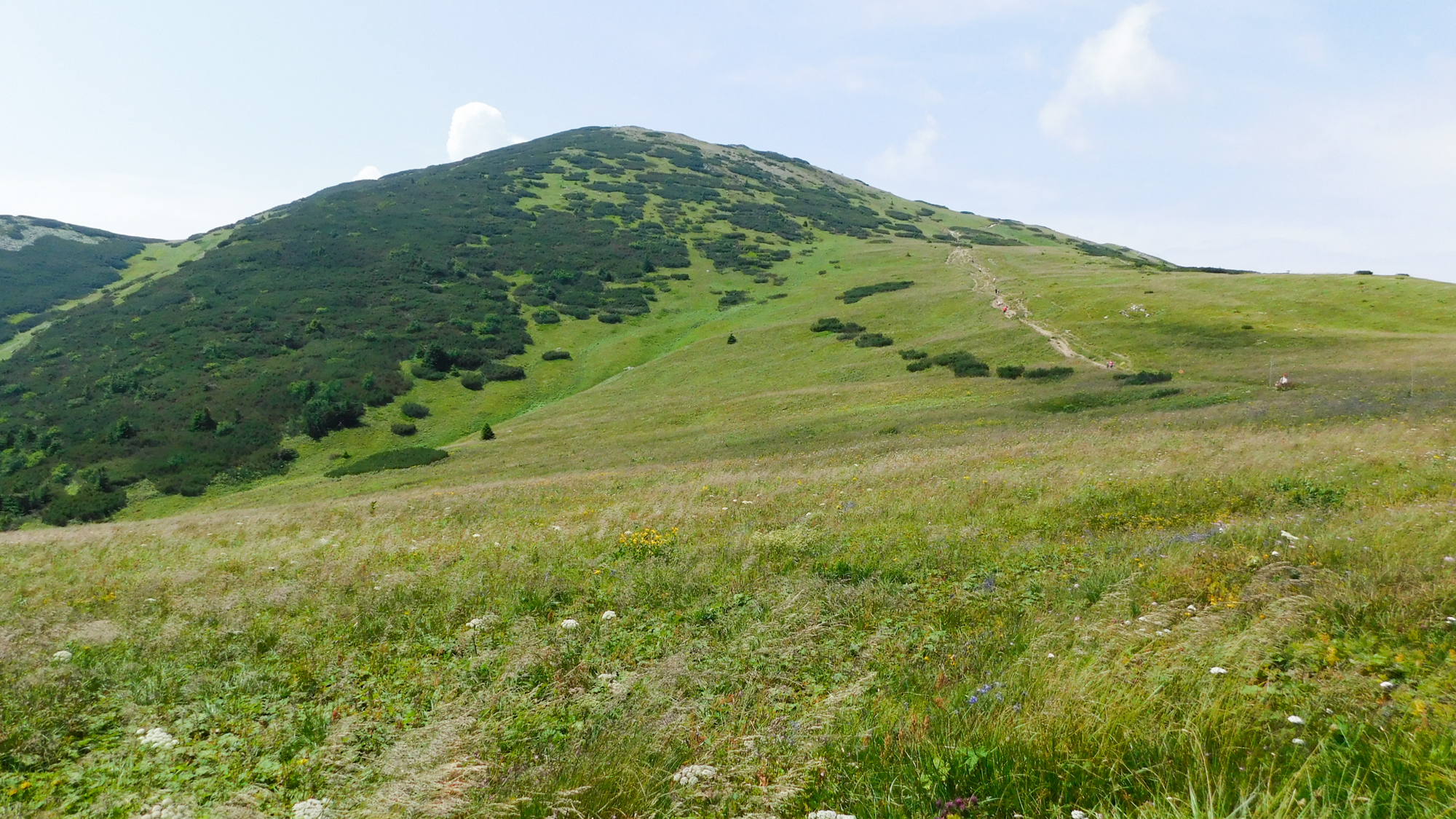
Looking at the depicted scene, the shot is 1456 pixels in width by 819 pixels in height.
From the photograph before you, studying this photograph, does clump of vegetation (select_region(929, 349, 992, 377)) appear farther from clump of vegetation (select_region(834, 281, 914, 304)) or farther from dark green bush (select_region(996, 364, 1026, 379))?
clump of vegetation (select_region(834, 281, 914, 304))

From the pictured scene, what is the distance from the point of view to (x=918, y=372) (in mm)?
41219

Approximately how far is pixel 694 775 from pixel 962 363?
39089 mm

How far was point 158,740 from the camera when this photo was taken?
537 centimetres

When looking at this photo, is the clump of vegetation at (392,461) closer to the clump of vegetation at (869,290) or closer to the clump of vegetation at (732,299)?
the clump of vegetation at (732,299)

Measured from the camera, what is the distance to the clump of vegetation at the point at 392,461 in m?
34.6

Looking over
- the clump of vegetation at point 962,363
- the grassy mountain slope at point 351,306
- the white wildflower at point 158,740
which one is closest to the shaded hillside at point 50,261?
the grassy mountain slope at point 351,306

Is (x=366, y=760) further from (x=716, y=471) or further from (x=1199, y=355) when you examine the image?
(x=1199, y=355)

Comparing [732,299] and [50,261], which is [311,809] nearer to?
[732,299]

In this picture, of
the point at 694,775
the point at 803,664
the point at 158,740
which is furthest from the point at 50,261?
the point at 694,775

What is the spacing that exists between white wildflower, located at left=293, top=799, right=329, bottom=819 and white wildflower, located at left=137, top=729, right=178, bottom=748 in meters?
1.87

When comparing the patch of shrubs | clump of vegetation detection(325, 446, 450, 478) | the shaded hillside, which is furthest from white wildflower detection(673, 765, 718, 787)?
the shaded hillside

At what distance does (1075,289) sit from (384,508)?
5538 centimetres

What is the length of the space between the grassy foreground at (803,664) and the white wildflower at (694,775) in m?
0.05

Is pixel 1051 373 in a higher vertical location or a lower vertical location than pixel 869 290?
lower
